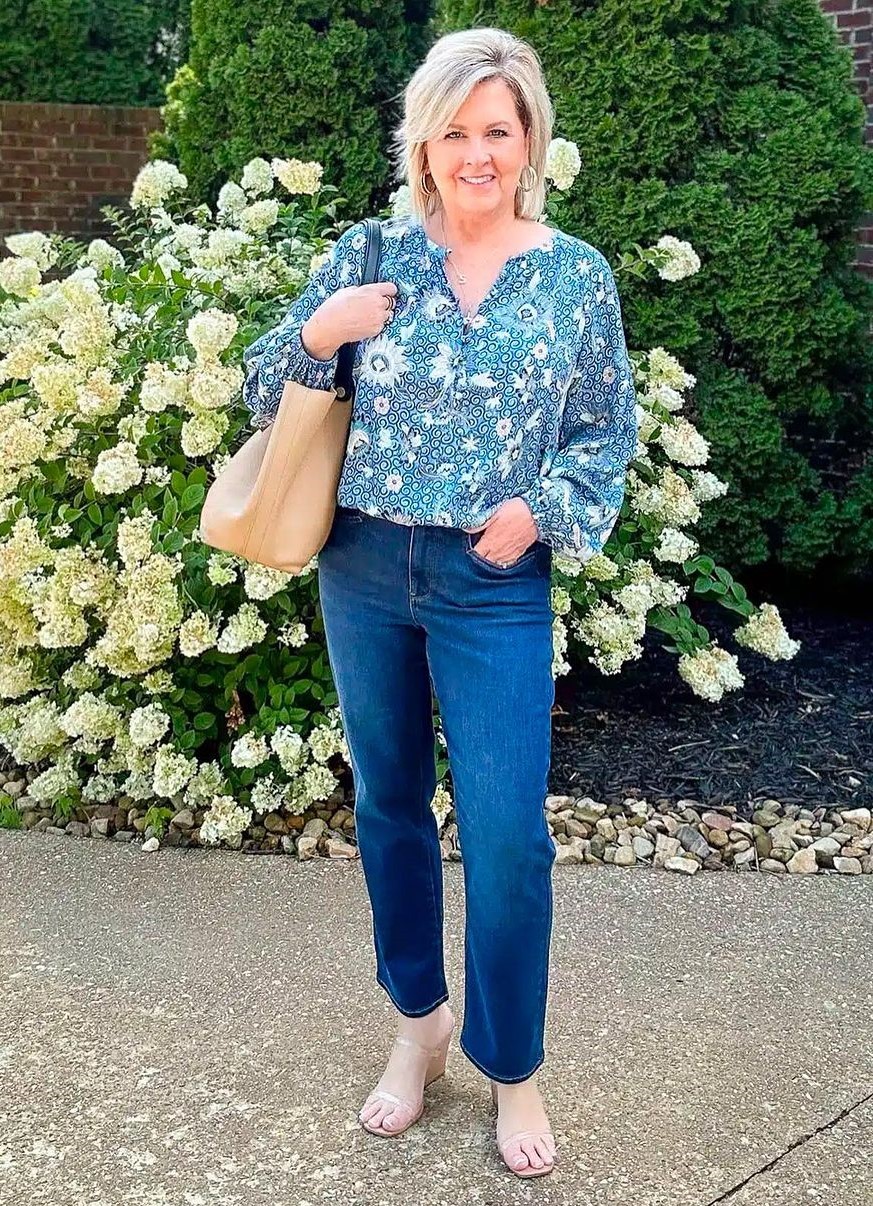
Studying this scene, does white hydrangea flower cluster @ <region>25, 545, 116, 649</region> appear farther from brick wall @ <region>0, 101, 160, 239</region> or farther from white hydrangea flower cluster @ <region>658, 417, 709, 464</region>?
brick wall @ <region>0, 101, 160, 239</region>

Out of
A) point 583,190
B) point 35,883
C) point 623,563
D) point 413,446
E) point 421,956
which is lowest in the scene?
point 35,883

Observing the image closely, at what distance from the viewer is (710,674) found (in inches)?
161

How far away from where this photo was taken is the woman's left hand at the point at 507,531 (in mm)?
2109

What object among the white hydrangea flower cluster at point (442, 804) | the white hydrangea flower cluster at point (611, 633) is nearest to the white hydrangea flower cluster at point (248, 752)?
the white hydrangea flower cluster at point (442, 804)

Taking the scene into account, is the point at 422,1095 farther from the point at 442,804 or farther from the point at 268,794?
the point at 268,794

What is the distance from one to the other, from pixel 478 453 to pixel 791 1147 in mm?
1360

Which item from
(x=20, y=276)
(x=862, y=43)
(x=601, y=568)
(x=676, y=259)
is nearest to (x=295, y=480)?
(x=601, y=568)

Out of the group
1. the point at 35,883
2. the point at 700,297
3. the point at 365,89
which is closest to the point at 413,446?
the point at 35,883

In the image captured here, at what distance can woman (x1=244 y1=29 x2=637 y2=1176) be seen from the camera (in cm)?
211

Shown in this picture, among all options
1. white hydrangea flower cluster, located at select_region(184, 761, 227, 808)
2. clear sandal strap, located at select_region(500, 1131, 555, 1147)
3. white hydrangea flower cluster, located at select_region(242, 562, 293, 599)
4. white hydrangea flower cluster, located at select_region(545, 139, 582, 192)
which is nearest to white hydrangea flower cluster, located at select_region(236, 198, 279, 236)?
white hydrangea flower cluster, located at select_region(545, 139, 582, 192)

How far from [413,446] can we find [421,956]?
0.95m

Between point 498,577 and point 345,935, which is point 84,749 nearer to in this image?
point 345,935

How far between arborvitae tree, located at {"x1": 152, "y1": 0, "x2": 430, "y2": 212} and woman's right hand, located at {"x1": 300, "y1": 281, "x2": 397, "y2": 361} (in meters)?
4.14

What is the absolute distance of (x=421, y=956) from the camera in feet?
8.10
